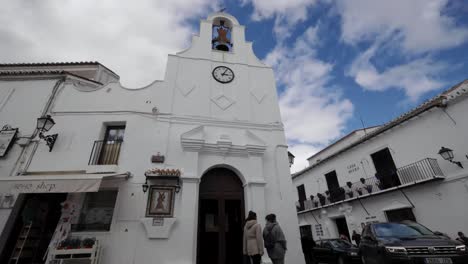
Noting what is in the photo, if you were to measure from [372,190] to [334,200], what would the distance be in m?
3.11

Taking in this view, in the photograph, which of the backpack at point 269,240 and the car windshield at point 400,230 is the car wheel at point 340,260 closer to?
the car windshield at point 400,230

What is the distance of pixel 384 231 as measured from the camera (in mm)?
5246

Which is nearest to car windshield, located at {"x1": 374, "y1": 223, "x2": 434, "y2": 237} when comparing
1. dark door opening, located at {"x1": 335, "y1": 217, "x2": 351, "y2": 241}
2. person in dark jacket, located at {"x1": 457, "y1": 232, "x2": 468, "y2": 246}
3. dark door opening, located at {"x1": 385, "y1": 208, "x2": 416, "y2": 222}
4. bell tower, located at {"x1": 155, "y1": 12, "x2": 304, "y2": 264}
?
bell tower, located at {"x1": 155, "y1": 12, "x2": 304, "y2": 264}

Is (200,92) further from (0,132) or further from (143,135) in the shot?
(0,132)

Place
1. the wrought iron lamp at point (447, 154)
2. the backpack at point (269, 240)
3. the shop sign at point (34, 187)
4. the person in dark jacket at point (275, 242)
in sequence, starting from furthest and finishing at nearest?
the wrought iron lamp at point (447, 154)
the shop sign at point (34, 187)
the backpack at point (269, 240)
the person in dark jacket at point (275, 242)

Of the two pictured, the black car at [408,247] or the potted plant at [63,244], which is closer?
the black car at [408,247]

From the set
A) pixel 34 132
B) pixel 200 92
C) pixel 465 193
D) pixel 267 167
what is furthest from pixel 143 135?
pixel 465 193

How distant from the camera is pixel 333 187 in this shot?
15.5 metres

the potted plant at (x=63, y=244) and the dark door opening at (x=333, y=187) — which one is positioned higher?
the dark door opening at (x=333, y=187)

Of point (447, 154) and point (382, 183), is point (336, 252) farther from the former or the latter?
point (447, 154)

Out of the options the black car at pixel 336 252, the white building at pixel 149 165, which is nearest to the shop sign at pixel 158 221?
the white building at pixel 149 165

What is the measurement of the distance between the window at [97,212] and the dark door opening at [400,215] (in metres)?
13.3

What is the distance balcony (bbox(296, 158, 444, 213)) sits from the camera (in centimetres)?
947

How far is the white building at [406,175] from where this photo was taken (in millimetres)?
8664
